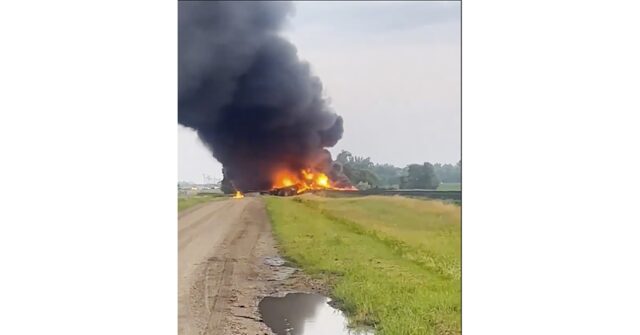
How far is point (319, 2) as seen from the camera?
7.47 ft

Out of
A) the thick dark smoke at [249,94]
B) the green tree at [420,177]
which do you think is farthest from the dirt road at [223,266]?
the green tree at [420,177]

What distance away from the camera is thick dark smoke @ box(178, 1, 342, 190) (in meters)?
2.25

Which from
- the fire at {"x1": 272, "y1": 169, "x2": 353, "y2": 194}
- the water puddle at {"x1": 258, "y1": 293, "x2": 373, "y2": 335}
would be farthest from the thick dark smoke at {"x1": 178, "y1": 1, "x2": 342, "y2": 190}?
the water puddle at {"x1": 258, "y1": 293, "x2": 373, "y2": 335}

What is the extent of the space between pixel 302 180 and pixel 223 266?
1.25 feet

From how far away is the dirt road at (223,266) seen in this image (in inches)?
85.7

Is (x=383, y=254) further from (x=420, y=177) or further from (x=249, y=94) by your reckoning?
(x=249, y=94)

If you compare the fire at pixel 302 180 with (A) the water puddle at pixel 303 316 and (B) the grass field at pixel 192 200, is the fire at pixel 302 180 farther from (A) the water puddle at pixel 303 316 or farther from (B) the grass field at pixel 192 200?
(A) the water puddle at pixel 303 316

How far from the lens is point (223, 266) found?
2227mm

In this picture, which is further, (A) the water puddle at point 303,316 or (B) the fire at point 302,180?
(B) the fire at point 302,180

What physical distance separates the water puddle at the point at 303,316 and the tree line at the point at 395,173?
0.40 meters

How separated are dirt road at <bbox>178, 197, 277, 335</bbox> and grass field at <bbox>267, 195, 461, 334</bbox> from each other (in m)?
0.08
